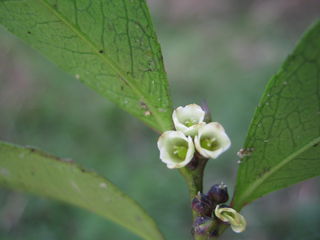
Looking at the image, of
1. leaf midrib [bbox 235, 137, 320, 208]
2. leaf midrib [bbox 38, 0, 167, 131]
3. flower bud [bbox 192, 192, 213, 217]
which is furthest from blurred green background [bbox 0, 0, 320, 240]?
leaf midrib [bbox 38, 0, 167, 131]

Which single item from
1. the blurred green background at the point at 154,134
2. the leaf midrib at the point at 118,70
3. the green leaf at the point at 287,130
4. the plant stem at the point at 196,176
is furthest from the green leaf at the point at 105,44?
the blurred green background at the point at 154,134

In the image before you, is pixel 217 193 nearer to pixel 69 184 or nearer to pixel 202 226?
pixel 202 226

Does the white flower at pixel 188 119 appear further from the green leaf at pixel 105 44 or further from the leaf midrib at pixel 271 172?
the leaf midrib at pixel 271 172

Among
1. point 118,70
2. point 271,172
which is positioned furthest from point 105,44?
point 271,172

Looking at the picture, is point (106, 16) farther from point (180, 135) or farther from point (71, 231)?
point (71, 231)

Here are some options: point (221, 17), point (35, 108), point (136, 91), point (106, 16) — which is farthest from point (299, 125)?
point (221, 17)
